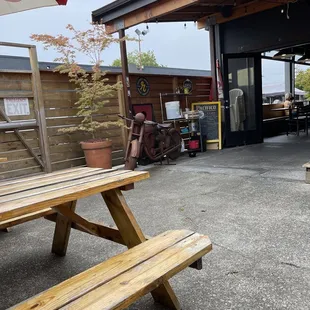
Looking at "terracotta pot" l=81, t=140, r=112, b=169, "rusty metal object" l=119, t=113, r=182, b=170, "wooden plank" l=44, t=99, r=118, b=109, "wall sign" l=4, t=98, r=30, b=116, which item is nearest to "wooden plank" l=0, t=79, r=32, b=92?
"wall sign" l=4, t=98, r=30, b=116

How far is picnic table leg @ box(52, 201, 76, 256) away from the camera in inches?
84.5

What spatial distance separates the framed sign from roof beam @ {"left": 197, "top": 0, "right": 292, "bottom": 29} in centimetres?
187

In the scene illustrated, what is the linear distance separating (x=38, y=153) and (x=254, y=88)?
5081mm

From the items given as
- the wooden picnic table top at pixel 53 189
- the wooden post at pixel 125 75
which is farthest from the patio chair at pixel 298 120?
the wooden picnic table top at pixel 53 189

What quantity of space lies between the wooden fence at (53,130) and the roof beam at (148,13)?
869 mm

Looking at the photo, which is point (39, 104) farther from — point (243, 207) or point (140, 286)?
point (140, 286)

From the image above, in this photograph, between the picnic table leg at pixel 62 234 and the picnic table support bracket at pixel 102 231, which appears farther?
the picnic table leg at pixel 62 234

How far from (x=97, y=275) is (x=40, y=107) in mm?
3786

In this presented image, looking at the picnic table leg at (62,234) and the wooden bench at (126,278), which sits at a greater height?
the wooden bench at (126,278)

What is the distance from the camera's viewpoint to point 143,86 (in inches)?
239

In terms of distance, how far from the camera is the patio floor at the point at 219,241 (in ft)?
5.22

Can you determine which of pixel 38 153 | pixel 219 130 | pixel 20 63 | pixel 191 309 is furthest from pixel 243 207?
pixel 20 63

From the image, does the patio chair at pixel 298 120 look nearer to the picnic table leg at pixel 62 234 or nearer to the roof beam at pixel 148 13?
the roof beam at pixel 148 13

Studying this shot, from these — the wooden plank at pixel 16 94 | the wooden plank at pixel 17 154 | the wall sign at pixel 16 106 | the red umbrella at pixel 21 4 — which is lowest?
the wooden plank at pixel 17 154
